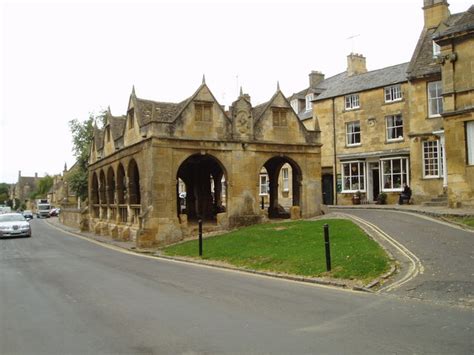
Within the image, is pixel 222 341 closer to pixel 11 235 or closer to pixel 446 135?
pixel 446 135

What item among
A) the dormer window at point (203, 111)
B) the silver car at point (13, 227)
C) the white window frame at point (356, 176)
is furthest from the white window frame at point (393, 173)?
the silver car at point (13, 227)

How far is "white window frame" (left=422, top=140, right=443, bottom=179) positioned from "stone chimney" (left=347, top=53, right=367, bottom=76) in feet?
45.5

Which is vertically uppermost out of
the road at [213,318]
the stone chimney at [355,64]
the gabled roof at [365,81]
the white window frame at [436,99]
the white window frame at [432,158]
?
the stone chimney at [355,64]

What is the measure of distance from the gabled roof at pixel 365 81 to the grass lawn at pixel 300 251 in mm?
19194

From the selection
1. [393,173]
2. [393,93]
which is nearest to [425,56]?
[393,93]

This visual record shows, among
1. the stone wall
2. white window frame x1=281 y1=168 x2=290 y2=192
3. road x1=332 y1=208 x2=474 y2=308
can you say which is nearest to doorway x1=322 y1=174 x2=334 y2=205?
white window frame x1=281 y1=168 x2=290 y2=192

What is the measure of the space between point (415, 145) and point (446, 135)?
9614 millimetres

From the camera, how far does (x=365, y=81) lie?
3944 cm

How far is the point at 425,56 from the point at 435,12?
384cm

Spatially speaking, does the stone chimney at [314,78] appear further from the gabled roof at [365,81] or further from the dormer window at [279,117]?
the dormer window at [279,117]

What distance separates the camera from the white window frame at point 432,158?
30688mm

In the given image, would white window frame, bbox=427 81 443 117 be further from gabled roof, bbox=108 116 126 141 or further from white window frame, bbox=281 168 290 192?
gabled roof, bbox=108 116 126 141

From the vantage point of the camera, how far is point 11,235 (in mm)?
31141

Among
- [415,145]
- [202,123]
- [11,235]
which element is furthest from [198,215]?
[415,145]
